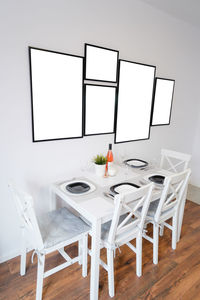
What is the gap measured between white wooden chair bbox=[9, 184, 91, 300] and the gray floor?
2.14 metres

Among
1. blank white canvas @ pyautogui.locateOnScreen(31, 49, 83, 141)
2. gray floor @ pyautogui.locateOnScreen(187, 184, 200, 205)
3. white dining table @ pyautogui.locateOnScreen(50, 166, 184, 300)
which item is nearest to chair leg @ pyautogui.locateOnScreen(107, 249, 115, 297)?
white dining table @ pyautogui.locateOnScreen(50, 166, 184, 300)

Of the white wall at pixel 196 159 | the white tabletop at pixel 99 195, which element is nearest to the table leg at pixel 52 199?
the white tabletop at pixel 99 195

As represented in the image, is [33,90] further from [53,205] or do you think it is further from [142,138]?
[142,138]

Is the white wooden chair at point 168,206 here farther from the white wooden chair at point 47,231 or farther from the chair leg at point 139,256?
the white wooden chair at point 47,231

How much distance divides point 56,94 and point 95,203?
1015 millimetres

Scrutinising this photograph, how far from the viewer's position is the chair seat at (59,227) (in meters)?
1.50

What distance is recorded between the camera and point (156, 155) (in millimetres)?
3039

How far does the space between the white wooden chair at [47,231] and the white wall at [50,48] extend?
318 millimetres

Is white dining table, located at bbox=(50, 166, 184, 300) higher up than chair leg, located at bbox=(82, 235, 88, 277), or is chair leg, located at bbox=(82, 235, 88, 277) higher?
white dining table, located at bbox=(50, 166, 184, 300)

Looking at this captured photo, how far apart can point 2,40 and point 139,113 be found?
169 cm

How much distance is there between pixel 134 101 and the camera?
8.29 feet

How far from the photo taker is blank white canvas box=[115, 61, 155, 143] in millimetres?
2354

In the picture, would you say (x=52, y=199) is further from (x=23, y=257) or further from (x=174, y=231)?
(x=174, y=231)

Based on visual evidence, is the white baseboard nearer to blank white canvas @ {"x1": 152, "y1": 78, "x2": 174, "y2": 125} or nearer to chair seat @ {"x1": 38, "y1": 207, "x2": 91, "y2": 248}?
chair seat @ {"x1": 38, "y1": 207, "x2": 91, "y2": 248}
